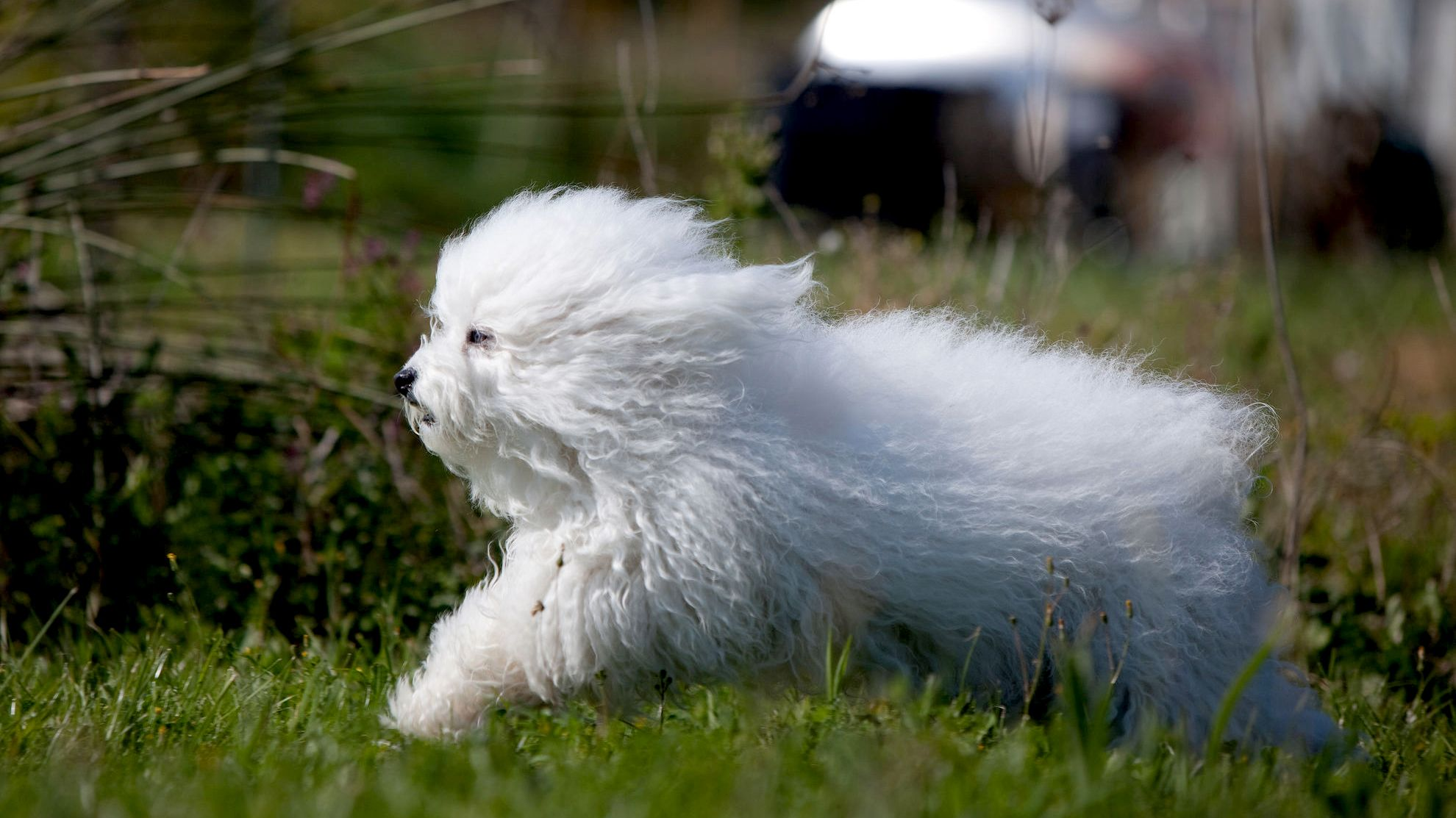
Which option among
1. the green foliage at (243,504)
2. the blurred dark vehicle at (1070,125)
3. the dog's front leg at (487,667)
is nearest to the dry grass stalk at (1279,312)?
the dog's front leg at (487,667)

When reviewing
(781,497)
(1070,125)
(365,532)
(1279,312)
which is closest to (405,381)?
(781,497)

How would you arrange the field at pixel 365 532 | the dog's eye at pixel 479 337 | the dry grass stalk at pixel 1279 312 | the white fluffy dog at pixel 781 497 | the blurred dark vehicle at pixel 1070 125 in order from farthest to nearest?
the blurred dark vehicle at pixel 1070 125
the dry grass stalk at pixel 1279 312
the dog's eye at pixel 479 337
the white fluffy dog at pixel 781 497
the field at pixel 365 532

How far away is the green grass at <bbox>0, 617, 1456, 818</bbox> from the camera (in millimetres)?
2254

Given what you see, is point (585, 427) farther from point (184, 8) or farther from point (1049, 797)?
point (184, 8)

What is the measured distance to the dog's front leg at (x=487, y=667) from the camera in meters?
2.84

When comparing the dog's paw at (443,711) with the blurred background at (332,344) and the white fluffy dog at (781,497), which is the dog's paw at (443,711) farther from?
the blurred background at (332,344)

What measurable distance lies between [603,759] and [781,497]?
0.59 meters

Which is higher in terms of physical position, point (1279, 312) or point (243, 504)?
point (1279, 312)

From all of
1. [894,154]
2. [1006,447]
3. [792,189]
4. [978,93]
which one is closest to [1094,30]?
[978,93]

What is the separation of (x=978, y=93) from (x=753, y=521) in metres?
9.23

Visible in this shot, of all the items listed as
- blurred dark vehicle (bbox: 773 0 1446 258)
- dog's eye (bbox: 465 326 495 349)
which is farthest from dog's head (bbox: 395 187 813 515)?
blurred dark vehicle (bbox: 773 0 1446 258)

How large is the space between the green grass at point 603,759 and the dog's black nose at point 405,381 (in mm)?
657

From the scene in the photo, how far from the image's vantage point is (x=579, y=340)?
2900 millimetres

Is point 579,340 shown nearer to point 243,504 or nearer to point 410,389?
point 410,389
